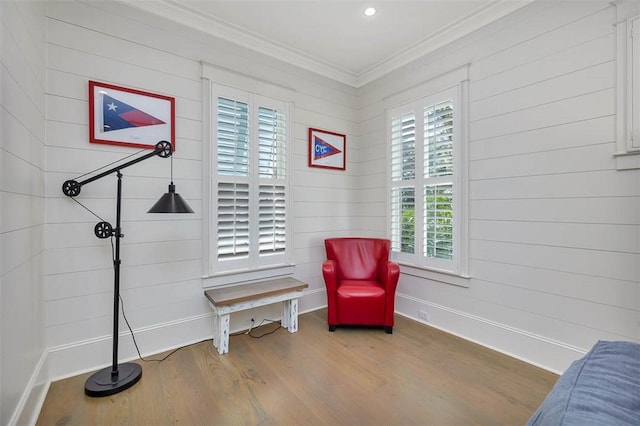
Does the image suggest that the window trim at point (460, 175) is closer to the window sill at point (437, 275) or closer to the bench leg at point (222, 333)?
the window sill at point (437, 275)

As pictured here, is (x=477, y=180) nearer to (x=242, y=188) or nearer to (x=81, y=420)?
(x=242, y=188)

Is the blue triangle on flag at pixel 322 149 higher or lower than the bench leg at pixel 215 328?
higher

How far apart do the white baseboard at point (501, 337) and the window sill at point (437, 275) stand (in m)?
0.28

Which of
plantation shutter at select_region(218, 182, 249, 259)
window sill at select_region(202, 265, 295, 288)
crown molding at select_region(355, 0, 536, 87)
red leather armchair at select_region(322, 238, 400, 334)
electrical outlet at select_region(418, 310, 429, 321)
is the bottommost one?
electrical outlet at select_region(418, 310, 429, 321)

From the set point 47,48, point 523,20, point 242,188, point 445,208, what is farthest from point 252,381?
point 523,20

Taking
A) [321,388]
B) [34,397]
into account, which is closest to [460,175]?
[321,388]

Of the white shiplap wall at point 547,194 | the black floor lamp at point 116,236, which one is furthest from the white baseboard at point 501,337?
the black floor lamp at point 116,236

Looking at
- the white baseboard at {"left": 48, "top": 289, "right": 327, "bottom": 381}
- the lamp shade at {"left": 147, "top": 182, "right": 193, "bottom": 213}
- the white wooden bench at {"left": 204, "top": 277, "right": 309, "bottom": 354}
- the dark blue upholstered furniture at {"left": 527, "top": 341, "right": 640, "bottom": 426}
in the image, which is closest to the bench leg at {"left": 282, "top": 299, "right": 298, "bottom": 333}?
the white wooden bench at {"left": 204, "top": 277, "right": 309, "bottom": 354}

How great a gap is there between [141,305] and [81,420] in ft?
2.82

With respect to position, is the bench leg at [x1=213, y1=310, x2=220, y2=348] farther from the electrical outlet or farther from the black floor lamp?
the electrical outlet

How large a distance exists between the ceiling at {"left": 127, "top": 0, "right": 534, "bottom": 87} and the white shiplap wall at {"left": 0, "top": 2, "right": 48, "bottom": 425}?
3.46ft

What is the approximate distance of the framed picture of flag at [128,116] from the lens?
2.22 m

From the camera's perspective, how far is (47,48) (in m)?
2.05

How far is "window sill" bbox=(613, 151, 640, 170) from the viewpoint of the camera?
72.9 inches
